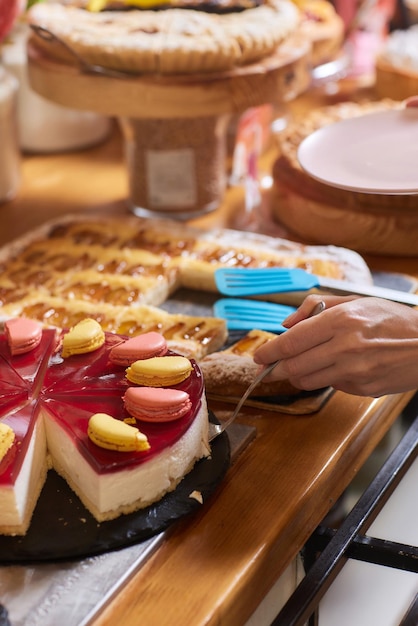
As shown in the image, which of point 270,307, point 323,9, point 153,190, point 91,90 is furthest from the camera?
point 323,9

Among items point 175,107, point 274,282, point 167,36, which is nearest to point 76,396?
point 274,282

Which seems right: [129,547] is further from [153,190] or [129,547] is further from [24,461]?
[153,190]

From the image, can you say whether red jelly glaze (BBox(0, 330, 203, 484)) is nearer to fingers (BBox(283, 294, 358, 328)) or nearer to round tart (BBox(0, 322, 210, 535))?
round tart (BBox(0, 322, 210, 535))

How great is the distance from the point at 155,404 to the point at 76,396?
0.12 metres

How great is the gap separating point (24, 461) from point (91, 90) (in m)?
0.91

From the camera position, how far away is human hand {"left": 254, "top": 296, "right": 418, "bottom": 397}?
45.1 inches

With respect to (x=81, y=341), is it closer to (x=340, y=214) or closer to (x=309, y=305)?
(x=309, y=305)

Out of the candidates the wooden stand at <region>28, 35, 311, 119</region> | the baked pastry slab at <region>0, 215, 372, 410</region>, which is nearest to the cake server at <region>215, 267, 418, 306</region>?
the baked pastry slab at <region>0, 215, 372, 410</region>

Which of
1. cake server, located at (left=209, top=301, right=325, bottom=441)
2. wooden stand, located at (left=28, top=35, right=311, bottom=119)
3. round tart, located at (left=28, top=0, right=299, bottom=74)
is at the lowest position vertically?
cake server, located at (left=209, top=301, right=325, bottom=441)

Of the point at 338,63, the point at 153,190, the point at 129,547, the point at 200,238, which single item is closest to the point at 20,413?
the point at 129,547

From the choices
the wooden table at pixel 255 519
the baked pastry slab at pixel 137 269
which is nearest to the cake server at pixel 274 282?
the baked pastry slab at pixel 137 269

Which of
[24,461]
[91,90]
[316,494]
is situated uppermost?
[91,90]

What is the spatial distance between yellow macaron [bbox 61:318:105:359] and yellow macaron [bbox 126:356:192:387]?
0.33 ft

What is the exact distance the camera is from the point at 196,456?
1112 millimetres
